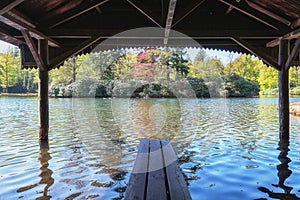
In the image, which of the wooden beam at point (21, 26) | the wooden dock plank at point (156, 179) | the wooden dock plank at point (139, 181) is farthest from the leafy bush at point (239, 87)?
the wooden dock plank at point (139, 181)

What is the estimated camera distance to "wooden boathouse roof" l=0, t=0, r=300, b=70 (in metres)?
4.68

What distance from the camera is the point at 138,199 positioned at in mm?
1953

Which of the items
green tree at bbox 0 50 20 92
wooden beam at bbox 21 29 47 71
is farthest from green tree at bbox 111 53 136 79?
wooden beam at bbox 21 29 47 71

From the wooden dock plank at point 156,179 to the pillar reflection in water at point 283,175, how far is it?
44.7 inches

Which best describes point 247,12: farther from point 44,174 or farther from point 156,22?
point 44,174

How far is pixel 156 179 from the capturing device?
2.38m

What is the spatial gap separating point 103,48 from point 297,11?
400 cm

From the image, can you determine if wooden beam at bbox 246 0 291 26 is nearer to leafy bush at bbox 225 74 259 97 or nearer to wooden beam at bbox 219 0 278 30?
wooden beam at bbox 219 0 278 30

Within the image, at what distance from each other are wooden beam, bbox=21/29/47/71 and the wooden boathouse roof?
15 mm

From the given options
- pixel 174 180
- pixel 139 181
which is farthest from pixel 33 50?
pixel 174 180

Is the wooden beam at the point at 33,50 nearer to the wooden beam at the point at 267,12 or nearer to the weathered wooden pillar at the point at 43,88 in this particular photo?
the weathered wooden pillar at the point at 43,88

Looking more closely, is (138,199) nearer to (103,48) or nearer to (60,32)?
(60,32)

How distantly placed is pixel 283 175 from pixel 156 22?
2862 millimetres

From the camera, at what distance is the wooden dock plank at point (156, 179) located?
6.63ft
